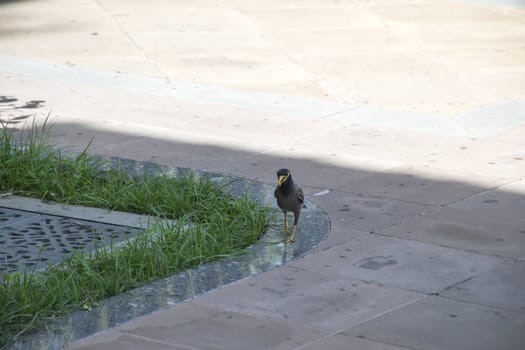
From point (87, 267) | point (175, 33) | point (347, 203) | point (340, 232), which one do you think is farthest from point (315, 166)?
point (175, 33)

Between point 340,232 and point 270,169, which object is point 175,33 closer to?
point 270,169

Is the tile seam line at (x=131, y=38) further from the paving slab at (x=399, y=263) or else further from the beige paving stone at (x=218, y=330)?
the beige paving stone at (x=218, y=330)

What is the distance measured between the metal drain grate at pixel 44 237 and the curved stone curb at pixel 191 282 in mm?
728

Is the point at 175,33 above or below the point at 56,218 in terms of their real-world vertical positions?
above

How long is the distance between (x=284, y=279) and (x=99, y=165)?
295 centimetres

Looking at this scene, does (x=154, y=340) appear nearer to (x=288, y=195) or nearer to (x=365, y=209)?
(x=288, y=195)

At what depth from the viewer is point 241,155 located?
9.70 meters

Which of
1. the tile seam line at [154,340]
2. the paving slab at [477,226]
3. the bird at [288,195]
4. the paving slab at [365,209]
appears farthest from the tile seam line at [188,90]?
the tile seam line at [154,340]

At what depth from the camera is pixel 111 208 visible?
8.30 meters

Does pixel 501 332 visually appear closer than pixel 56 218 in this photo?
Yes

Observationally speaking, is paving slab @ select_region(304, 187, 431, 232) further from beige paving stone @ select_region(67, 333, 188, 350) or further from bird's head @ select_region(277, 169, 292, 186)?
beige paving stone @ select_region(67, 333, 188, 350)

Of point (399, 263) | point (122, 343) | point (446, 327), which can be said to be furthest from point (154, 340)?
point (399, 263)

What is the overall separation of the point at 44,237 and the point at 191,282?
1545 mm

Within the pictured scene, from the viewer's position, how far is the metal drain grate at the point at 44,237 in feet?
23.6
